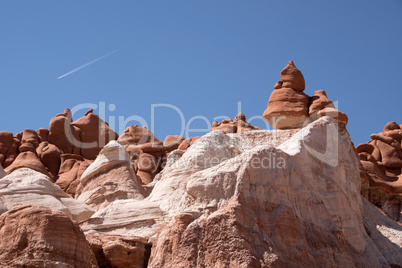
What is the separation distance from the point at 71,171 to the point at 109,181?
11.2m

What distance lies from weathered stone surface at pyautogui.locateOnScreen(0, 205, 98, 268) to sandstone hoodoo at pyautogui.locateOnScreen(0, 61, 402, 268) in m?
0.02

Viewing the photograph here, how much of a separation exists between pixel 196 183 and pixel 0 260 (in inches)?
164

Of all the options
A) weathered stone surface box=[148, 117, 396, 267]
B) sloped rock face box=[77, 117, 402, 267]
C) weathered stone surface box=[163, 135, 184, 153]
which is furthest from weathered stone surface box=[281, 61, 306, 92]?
weathered stone surface box=[163, 135, 184, 153]

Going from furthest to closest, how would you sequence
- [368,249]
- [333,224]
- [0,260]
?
[368,249] → [333,224] → [0,260]

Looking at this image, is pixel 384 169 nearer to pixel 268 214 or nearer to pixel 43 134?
pixel 43 134

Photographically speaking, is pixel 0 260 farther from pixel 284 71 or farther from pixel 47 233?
pixel 284 71

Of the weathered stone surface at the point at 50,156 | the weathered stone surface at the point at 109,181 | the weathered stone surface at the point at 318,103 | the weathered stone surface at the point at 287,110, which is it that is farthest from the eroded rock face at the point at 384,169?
the weathered stone surface at the point at 50,156

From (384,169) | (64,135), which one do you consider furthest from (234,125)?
(384,169)

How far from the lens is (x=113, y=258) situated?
1385cm

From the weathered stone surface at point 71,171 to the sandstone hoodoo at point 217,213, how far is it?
280 inches

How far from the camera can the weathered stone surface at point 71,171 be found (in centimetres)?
2866

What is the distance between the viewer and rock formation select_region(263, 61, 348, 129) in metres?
25.1

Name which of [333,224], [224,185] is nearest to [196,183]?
[224,185]

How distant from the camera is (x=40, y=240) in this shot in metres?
11.8
